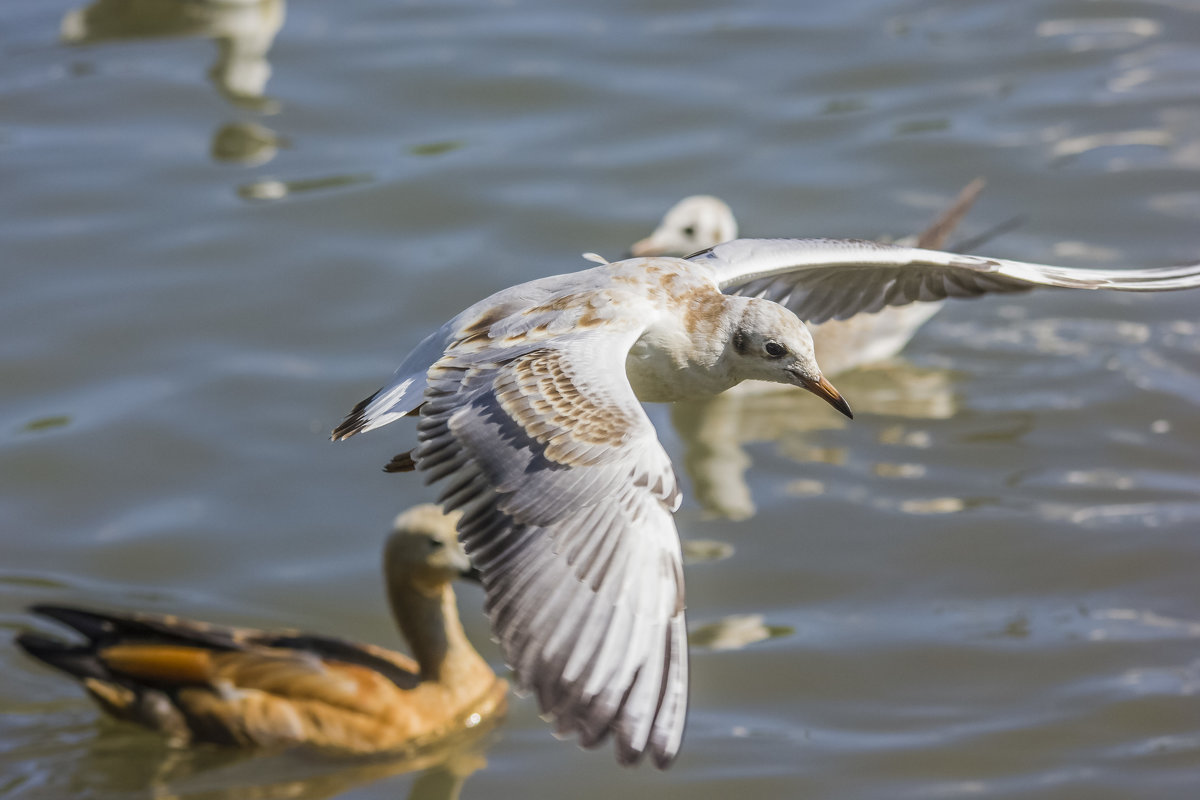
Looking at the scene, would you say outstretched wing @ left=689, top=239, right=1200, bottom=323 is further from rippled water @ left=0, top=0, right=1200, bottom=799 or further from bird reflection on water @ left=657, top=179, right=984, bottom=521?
bird reflection on water @ left=657, top=179, right=984, bottom=521

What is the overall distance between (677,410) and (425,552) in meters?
3.01

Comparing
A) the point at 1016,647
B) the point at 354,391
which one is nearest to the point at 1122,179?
the point at 1016,647

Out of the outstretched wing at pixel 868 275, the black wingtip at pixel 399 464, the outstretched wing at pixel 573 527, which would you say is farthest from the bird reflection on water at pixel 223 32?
the outstretched wing at pixel 573 527

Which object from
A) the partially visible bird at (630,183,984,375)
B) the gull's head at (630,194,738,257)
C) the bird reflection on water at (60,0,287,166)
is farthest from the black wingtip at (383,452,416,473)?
the bird reflection on water at (60,0,287,166)

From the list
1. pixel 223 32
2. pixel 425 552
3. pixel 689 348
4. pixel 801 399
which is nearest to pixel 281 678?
pixel 425 552

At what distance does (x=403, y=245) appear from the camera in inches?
422

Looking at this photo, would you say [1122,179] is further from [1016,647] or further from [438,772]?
[438,772]

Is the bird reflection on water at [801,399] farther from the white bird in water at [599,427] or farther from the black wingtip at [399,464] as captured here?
the black wingtip at [399,464]

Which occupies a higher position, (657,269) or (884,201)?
(657,269)

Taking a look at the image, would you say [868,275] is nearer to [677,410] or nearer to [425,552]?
[425,552]

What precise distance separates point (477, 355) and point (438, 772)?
2715 millimetres

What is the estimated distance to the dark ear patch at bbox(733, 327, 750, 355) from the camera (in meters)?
5.00

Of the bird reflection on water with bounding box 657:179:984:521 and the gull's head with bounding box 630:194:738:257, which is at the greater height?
the gull's head with bounding box 630:194:738:257

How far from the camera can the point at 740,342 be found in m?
5.02
